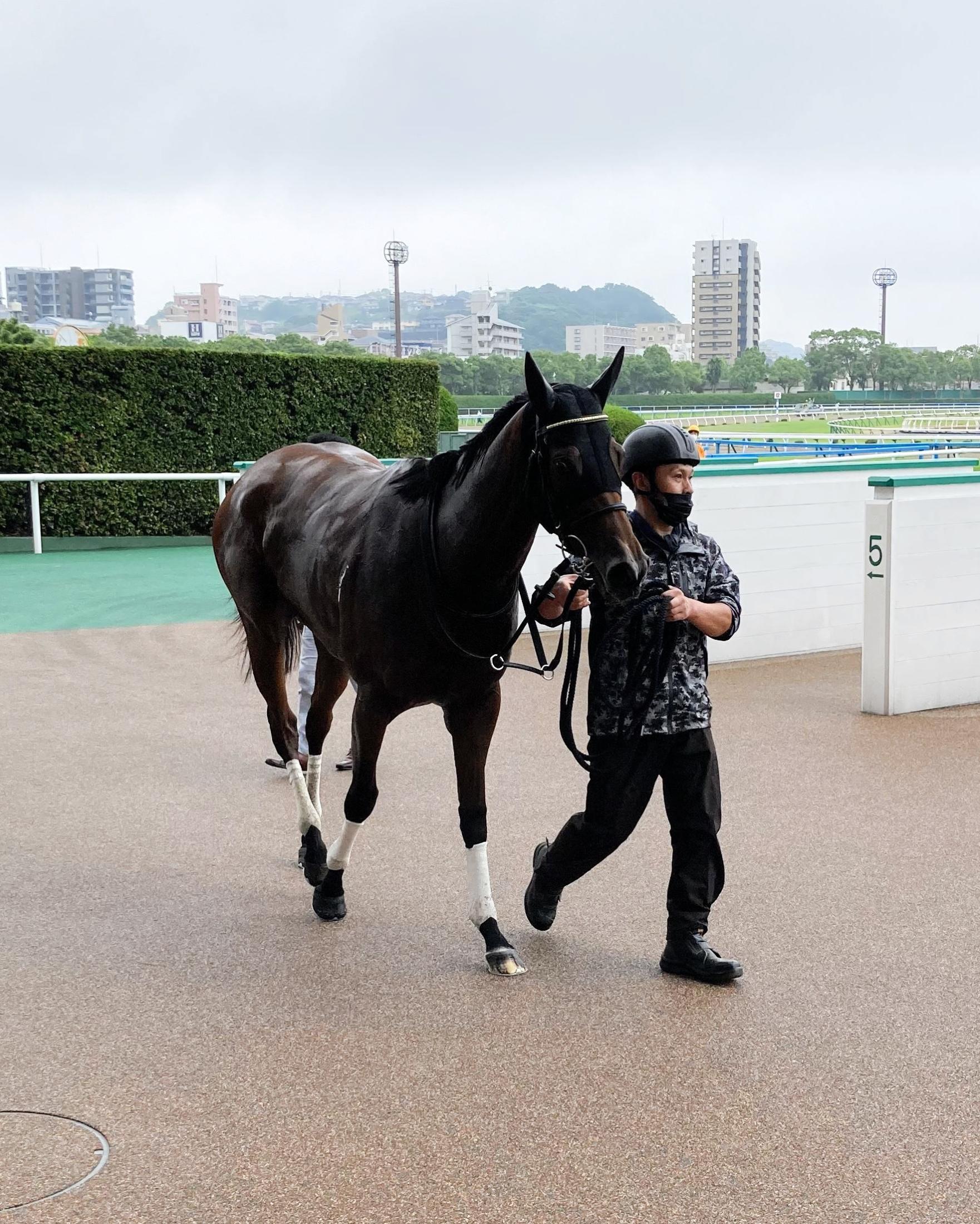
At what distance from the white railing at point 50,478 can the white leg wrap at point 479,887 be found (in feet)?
32.1

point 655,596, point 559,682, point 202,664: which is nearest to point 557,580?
point 655,596

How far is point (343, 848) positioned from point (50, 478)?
429 inches

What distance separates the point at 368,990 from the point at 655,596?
4.80ft

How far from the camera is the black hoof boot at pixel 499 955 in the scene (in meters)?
3.97

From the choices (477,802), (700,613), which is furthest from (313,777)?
(700,613)

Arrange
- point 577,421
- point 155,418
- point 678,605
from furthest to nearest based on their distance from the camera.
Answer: point 155,418
point 678,605
point 577,421

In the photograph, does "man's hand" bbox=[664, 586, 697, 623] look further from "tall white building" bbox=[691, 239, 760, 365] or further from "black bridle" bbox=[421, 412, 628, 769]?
"tall white building" bbox=[691, 239, 760, 365]

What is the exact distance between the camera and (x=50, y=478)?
46.3ft

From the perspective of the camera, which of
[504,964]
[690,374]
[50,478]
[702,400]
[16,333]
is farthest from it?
[690,374]

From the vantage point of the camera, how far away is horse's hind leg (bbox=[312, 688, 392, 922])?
4148mm

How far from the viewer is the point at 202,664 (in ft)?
30.6

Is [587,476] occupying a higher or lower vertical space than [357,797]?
higher

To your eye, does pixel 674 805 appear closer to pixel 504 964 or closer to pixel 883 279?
pixel 504 964

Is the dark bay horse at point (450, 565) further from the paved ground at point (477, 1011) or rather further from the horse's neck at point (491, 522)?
the paved ground at point (477, 1011)
